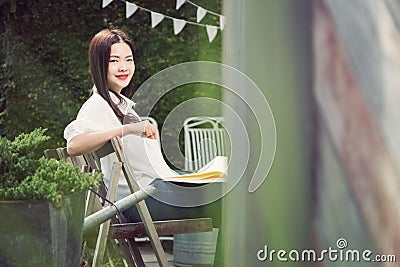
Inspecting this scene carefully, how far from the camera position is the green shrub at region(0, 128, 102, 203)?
2756 mm

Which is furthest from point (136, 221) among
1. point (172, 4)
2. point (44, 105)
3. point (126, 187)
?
point (172, 4)

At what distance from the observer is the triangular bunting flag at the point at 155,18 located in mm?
3506

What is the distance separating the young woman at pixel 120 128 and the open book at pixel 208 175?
50mm

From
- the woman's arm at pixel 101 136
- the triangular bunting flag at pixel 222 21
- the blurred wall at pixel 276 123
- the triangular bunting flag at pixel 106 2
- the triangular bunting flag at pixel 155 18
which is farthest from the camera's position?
the triangular bunting flag at pixel 155 18

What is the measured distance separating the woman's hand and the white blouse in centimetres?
2

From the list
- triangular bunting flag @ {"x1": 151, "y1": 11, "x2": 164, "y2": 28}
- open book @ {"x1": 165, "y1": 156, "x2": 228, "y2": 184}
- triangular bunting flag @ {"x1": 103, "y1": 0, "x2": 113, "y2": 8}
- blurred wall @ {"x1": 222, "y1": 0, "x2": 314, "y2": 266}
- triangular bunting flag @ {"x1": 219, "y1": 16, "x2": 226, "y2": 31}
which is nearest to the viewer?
blurred wall @ {"x1": 222, "y1": 0, "x2": 314, "y2": 266}

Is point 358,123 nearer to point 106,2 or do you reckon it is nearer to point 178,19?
point 178,19

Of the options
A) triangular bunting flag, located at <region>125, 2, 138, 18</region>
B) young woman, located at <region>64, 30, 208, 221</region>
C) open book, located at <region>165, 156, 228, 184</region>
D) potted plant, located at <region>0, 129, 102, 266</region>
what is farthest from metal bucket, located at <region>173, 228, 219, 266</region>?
triangular bunting flag, located at <region>125, 2, 138, 18</region>

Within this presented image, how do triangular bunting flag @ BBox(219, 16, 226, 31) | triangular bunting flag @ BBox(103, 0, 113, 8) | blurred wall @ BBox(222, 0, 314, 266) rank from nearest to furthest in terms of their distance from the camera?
blurred wall @ BBox(222, 0, 314, 266) → triangular bunting flag @ BBox(219, 16, 226, 31) → triangular bunting flag @ BBox(103, 0, 113, 8)

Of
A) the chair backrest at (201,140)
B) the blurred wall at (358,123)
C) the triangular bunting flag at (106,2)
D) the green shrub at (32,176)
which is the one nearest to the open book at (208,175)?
the chair backrest at (201,140)

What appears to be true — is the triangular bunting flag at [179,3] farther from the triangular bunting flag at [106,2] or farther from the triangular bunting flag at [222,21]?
the triangular bunting flag at [106,2]

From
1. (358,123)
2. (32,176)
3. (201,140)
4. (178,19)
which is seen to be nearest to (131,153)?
(201,140)

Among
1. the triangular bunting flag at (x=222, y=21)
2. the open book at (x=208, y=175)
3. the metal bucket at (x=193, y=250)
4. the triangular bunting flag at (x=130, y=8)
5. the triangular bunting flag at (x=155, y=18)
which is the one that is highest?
the triangular bunting flag at (x=130, y=8)

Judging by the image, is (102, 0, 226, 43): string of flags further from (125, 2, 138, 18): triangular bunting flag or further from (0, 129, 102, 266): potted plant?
(0, 129, 102, 266): potted plant
